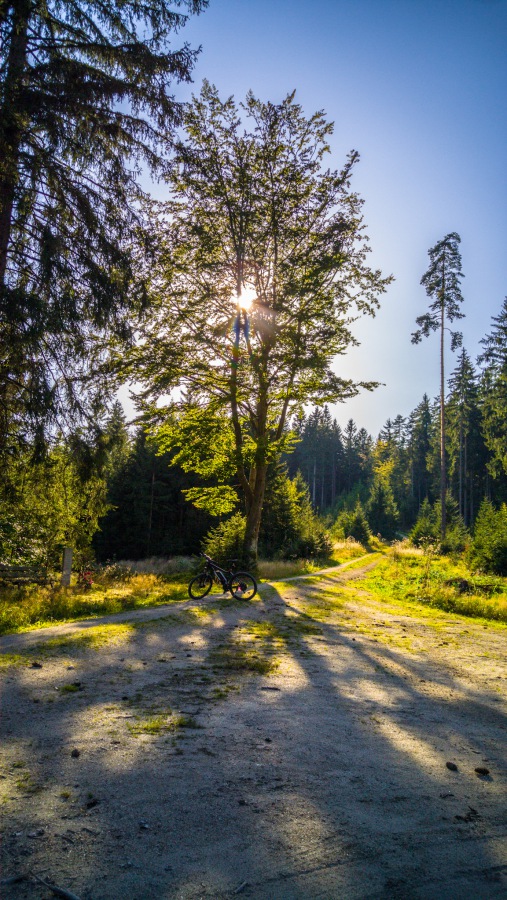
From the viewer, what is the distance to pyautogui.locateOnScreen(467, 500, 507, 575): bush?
20.9m

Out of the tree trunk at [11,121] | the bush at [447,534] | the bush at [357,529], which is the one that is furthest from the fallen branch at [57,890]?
the bush at [357,529]

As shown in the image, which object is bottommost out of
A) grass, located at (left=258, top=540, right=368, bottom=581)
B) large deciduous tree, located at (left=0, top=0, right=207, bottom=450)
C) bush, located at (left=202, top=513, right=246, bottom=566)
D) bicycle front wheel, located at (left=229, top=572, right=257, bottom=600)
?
grass, located at (left=258, top=540, right=368, bottom=581)

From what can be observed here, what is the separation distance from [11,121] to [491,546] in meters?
22.5

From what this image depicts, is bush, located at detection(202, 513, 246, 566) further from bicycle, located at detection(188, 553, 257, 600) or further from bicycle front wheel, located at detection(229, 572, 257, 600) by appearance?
bicycle front wheel, located at detection(229, 572, 257, 600)

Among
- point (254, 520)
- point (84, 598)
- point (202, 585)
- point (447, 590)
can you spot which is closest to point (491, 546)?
point (447, 590)

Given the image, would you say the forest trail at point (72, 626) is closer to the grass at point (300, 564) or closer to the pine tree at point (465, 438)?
the grass at point (300, 564)

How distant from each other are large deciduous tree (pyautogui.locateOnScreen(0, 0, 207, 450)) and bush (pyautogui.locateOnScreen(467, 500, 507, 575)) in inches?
760

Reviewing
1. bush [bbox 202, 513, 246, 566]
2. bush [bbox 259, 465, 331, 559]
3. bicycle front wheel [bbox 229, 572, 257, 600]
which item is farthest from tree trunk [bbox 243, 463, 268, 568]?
bush [bbox 259, 465, 331, 559]

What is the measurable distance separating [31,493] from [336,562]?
2256 centimetres

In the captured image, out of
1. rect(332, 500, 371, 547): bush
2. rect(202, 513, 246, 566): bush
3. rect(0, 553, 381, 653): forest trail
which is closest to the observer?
rect(0, 553, 381, 653): forest trail

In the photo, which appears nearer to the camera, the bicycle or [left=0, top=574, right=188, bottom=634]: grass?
[left=0, top=574, right=188, bottom=634]: grass

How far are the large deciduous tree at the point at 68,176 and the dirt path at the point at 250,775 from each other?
4657 mm

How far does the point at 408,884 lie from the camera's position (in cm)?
232

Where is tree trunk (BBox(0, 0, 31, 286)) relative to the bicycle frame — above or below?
above
